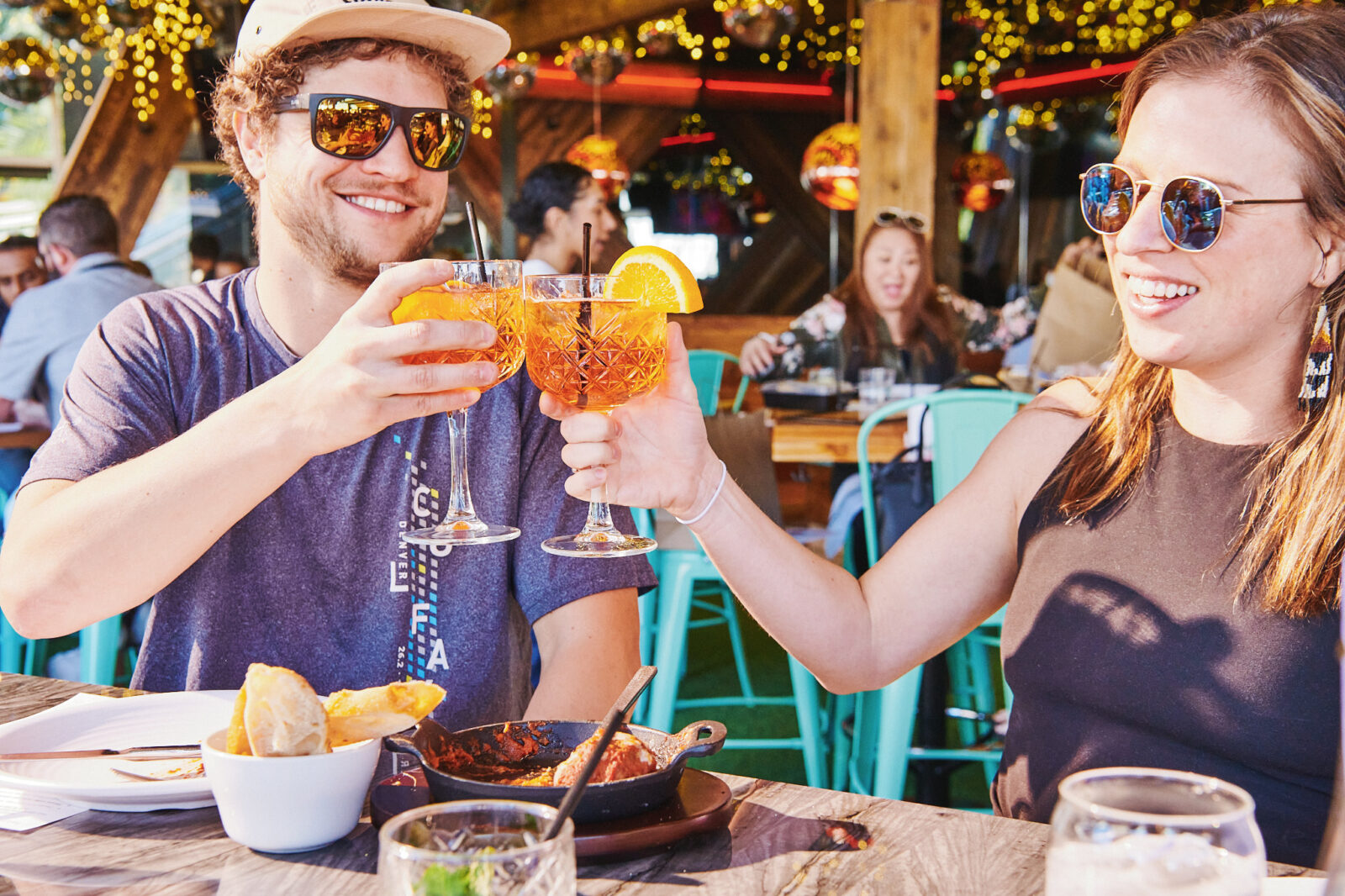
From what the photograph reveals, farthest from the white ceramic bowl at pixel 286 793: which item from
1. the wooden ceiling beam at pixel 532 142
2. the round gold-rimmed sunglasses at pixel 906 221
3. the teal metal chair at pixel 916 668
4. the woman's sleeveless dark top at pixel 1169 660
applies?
the wooden ceiling beam at pixel 532 142

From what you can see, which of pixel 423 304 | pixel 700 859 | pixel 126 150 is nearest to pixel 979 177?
pixel 126 150

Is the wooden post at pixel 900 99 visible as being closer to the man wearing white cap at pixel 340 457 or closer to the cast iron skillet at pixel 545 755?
the man wearing white cap at pixel 340 457

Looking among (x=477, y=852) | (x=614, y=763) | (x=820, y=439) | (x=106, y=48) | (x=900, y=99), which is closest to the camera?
(x=477, y=852)

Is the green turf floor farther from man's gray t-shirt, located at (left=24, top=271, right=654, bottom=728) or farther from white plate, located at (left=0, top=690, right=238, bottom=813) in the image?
white plate, located at (left=0, top=690, right=238, bottom=813)

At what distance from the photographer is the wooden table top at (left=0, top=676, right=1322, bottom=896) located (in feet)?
3.03

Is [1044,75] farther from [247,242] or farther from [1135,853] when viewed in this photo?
[1135,853]

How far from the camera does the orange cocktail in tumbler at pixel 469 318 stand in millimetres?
1225

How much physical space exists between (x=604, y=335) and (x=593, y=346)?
0.7 inches

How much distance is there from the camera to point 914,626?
1.60 m

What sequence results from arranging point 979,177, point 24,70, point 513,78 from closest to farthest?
1. point 24,70
2. point 513,78
3. point 979,177

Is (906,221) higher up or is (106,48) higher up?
(106,48)

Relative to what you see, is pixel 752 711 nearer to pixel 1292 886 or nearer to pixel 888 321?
pixel 888 321

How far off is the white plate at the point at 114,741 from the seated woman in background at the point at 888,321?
12.7 ft

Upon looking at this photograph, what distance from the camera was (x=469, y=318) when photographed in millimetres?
1259
